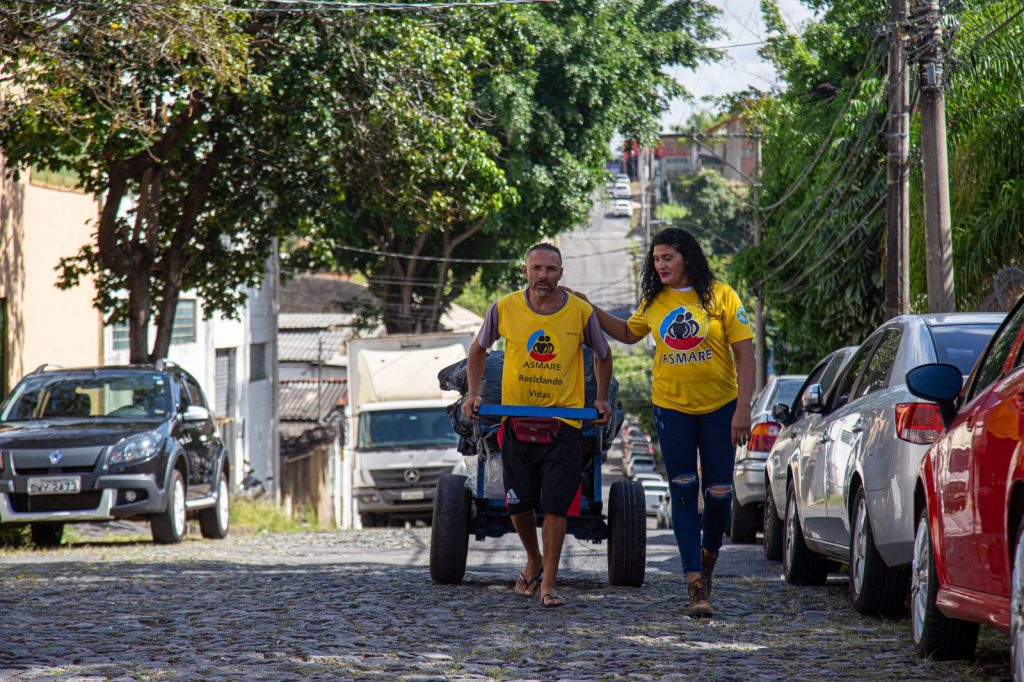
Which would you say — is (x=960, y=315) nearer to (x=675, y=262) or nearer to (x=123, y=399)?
(x=675, y=262)

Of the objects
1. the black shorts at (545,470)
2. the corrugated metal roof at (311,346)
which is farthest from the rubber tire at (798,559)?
the corrugated metal roof at (311,346)

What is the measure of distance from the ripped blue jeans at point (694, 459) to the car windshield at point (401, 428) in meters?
16.9

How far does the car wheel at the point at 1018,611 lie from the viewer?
13.9ft

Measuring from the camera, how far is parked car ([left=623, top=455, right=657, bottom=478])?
60.3m

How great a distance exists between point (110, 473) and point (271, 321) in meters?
22.3

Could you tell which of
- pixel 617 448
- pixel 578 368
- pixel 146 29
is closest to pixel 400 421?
pixel 146 29

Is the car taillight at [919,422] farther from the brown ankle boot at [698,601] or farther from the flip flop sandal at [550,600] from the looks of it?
the flip flop sandal at [550,600]

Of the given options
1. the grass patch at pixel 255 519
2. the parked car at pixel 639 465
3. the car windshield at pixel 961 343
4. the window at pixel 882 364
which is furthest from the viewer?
the parked car at pixel 639 465

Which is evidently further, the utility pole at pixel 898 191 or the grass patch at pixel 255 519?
the grass patch at pixel 255 519

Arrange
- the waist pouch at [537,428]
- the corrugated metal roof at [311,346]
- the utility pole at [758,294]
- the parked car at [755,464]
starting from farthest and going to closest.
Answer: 1. the corrugated metal roof at [311,346]
2. the utility pole at [758,294]
3. the parked car at [755,464]
4. the waist pouch at [537,428]

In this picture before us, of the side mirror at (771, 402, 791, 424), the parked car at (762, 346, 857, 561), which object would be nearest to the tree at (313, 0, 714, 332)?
the parked car at (762, 346, 857, 561)

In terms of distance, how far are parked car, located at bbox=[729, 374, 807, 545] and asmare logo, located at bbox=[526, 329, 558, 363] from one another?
4970 millimetres

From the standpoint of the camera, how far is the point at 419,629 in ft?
22.8

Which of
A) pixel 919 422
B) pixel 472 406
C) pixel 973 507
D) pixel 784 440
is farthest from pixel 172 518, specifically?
pixel 973 507
